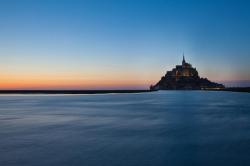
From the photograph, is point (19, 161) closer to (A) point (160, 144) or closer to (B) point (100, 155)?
(B) point (100, 155)

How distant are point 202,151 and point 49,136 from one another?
7.16 meters

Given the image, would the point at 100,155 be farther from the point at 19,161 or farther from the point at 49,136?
the point at 49,136

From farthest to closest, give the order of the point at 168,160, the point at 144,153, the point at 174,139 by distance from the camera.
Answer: the point at 174,139, the point at 144,153, the point at 168,160

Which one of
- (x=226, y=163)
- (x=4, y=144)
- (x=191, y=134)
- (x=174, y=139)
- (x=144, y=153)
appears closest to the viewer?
(x=226, y=163)

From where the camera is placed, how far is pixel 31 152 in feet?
36.6

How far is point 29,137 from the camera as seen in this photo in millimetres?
14570

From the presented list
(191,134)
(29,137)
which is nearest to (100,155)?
(29,137)

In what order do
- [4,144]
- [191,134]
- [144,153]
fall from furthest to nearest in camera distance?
[191,134] < [4,144] < [144,153]

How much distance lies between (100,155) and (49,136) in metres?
4.84

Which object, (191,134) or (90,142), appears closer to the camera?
(90,142)

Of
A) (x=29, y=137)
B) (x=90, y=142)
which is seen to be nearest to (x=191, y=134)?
(x=90, y=142)

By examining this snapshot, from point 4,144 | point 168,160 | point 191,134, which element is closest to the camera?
point 168,160

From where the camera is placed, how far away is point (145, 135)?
15.4 meters

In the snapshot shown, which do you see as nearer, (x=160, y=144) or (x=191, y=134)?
(x=160, y=144)
